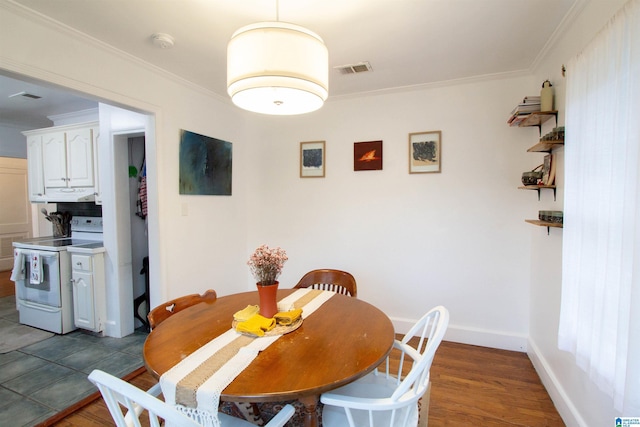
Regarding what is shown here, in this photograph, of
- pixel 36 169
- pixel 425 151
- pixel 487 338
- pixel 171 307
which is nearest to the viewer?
pixel 171 307

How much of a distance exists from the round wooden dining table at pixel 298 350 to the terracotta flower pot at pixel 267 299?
17cm

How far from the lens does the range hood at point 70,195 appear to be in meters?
3.36

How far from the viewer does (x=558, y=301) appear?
2.01 meters

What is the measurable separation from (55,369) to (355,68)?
341 centimetres

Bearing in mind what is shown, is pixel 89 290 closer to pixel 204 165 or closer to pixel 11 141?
pixel 204 165

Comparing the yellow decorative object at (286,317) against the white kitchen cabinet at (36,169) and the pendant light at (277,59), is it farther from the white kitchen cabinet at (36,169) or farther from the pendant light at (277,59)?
the white kitchen cabinet at (36,169)

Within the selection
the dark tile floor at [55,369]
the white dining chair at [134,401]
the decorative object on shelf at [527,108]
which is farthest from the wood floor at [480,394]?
the decorative object on shelf at [527,108]

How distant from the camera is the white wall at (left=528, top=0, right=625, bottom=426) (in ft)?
4.97

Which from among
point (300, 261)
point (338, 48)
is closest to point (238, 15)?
point (338, 48)

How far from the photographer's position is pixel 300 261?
344cm

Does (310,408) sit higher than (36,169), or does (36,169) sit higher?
(36,169)

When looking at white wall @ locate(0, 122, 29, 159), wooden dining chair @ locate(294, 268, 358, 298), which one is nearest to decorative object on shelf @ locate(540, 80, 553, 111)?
wooden dining chair @ locate(294, 268, 358, 298)

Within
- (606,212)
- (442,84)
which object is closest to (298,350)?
(606,212)

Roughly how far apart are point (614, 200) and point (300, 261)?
106 inches
